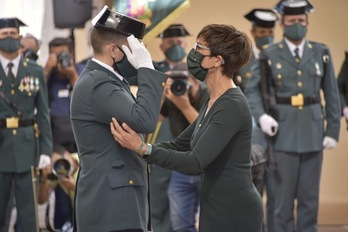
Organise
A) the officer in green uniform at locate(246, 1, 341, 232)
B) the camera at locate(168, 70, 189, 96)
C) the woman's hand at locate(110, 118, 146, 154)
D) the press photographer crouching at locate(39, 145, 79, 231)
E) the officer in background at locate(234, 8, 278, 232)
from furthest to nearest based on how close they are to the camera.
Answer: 1. the press photographer crouching at locate(39, 145, 79, 231)
2. the officer in green uniform at locate(246, 1, 341, 232)
3. the camera at locate(168, 70, 189, 96)
4. the officer in background at locate(234, 8, 278, 232)
5. the woman's hand at locate(110, 118, 146, 154)

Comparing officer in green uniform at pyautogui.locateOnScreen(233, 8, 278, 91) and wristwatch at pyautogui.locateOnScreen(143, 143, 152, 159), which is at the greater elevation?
wristwatch at pyautogui.locateOnScreen(143, 143, 152, 159)

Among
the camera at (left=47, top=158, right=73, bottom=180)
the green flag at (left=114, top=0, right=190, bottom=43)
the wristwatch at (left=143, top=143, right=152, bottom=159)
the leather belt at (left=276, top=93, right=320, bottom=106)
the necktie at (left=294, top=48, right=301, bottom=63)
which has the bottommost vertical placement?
the camera at (left=47, top=158, right=73, bottom=180)

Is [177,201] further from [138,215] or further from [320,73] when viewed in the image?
[138,215]

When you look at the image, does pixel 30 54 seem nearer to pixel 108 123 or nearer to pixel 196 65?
pixel 196 65

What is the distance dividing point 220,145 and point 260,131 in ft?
8.50

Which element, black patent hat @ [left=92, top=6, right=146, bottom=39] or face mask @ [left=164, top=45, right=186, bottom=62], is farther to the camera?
face mask @ [left=164, top=45, right=186, bottom=62]

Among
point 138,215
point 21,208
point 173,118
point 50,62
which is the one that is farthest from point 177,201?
point 138,215

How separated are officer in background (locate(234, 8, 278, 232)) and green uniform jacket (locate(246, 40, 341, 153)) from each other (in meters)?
0.16

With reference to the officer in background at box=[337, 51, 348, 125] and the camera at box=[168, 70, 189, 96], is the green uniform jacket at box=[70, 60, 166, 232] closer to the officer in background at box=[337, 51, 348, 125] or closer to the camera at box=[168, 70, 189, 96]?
the camera at box=[168, 70, 189, 96]

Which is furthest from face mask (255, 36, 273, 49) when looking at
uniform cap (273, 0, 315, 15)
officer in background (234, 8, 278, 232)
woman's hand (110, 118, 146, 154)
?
woman's hand (110, 118, 146, 154)

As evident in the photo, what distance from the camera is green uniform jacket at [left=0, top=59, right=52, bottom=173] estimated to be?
5590 millimetres

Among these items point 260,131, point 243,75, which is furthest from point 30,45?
point 260,131

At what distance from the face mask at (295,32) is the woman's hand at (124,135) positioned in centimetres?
274

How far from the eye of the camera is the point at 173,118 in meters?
5.64
